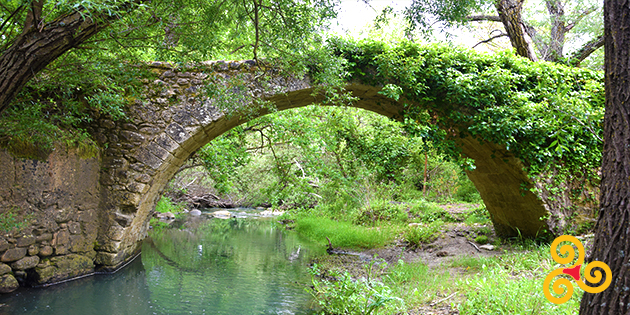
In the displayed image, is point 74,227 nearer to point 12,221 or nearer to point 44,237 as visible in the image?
point 44,237

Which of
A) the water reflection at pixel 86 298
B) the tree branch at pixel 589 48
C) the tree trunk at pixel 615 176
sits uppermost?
the tree branch at pixel 589 48

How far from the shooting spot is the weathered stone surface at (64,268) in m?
4.36

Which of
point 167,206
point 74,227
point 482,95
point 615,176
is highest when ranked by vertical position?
point 482,95

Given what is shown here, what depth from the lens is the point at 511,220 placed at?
5.75 m

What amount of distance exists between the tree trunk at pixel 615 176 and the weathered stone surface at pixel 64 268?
5.40m

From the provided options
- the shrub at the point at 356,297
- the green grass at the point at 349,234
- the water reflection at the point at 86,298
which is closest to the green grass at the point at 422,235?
the green grass at the point at 349,234

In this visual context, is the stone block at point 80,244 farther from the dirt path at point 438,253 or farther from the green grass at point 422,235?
the green grass at point 422,235

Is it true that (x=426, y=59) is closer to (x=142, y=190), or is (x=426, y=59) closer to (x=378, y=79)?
(x=378, y=79)

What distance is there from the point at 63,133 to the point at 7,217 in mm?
1097

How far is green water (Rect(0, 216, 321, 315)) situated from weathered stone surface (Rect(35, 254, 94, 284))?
149 mm

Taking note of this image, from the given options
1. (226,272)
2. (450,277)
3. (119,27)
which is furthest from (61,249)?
(450,277)

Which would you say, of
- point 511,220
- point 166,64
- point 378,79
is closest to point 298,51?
point 378,79

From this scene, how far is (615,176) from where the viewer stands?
1.68 meters

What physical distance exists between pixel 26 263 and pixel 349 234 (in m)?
5.65
